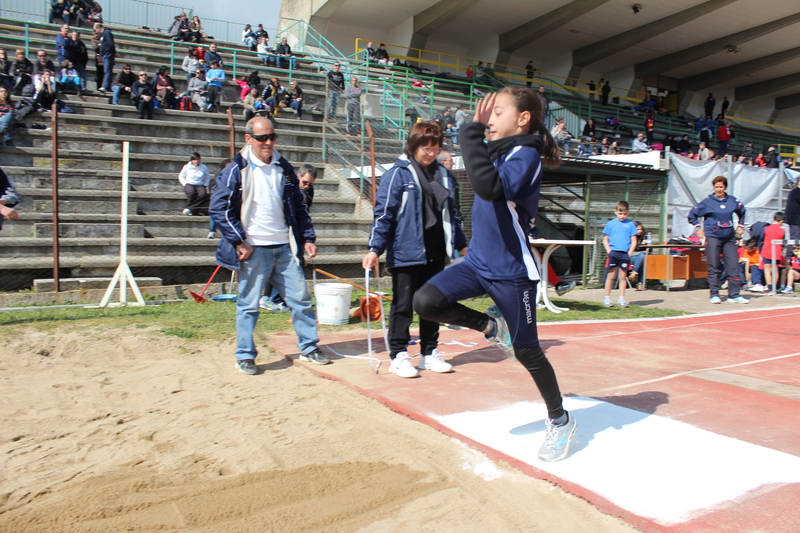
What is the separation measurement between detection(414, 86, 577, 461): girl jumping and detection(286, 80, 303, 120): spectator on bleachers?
13.3 m

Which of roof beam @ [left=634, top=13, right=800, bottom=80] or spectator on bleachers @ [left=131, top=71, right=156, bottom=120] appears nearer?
spectator on bleachers @ [left=131, top=71, right=156, bottom=120]

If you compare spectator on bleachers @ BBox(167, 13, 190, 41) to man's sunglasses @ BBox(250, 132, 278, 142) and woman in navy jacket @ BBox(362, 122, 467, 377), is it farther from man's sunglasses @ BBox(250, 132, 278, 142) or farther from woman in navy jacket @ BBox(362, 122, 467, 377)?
woman in navy jacket @ BBox(362, 122, 467, 377)

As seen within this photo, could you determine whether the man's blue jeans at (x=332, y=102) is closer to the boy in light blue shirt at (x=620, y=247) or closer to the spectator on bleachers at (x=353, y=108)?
the spectator on bleachers at (x=353, y=108)

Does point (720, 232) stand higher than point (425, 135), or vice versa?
point (425, 135)

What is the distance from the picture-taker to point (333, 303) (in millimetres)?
7012

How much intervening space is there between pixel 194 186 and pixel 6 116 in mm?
3683

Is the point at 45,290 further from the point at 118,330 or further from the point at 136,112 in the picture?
the point at 136,112

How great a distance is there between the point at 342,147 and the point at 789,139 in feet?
108

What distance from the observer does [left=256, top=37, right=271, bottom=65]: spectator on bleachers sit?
18.6 meters

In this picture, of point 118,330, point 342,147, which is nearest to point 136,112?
point 342,147

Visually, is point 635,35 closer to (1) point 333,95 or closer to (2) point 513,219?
(1) point 333,95

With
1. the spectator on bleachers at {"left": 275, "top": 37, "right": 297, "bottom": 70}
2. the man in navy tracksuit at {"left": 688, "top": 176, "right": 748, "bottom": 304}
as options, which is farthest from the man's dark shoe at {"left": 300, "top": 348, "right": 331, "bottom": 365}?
the spectator on bleachers at {"left": 275, "top": 37, "right": 297, "bottom": 70}

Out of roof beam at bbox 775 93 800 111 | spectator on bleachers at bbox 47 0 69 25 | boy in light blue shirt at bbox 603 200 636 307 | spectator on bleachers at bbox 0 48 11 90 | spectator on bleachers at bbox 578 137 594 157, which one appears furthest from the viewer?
roof beam at bbox 775 93 800 111

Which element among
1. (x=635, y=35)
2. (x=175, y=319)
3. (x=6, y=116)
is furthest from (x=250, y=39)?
(x=635, y=35)
